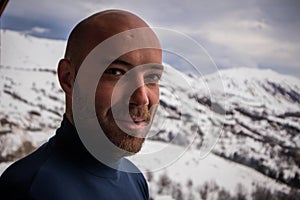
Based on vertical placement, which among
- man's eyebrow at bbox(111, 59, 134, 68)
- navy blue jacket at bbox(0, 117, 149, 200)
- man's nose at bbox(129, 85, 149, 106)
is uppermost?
man's eyebrow at bbox(111, 59, 134, 68)

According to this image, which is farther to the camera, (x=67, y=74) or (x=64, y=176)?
(x=67, y=74)

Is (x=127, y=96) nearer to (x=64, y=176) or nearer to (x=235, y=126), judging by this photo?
(x=64, y=176)

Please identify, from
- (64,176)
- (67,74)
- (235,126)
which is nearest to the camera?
(64,176)

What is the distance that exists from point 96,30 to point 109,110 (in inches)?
7.4

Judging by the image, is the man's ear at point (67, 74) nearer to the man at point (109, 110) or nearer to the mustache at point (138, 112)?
the man at point (109, 110)

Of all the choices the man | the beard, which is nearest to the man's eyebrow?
the man

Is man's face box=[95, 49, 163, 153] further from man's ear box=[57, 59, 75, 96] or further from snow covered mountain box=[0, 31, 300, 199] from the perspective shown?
snow covered mountain box=[0, 31, 300, 199]

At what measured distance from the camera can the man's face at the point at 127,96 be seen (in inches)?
33.3

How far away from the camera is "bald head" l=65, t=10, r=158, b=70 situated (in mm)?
834

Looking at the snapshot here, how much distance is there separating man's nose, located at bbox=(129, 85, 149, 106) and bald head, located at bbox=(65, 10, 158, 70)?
141 mm

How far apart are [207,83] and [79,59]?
1.74 feet

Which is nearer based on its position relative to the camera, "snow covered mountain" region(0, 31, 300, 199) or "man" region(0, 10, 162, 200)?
"man" region(0, 10, 162, 200)

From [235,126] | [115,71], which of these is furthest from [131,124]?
[235,126]

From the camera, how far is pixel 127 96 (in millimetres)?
851
